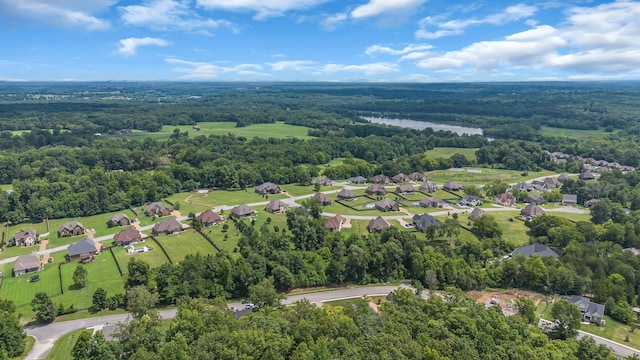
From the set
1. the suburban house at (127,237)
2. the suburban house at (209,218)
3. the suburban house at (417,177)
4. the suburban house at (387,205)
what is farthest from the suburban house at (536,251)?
the suburban house at (127,237)

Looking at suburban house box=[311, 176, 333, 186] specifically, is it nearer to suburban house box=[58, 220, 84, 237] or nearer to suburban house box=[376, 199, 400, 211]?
suburban house box=[376, 199, 400, 211]

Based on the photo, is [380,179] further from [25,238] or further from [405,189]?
[25,238]

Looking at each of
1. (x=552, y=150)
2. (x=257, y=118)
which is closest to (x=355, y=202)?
(x=552, y=150)

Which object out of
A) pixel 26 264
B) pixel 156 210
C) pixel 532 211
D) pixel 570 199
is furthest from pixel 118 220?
pixel 570 199

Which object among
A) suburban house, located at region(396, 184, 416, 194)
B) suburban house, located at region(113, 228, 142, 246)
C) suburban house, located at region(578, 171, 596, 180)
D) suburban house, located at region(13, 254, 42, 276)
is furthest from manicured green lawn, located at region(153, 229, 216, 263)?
suburban house, located at region(578, 171, 596, 180)

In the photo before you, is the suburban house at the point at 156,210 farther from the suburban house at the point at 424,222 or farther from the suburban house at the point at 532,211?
the suburban house at the point at 532,211

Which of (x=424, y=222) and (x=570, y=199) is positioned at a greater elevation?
(x=424, y=222)

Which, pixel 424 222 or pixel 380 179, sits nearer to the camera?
pixel 424 222

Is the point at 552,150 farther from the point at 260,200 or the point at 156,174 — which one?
the point at 156,174
